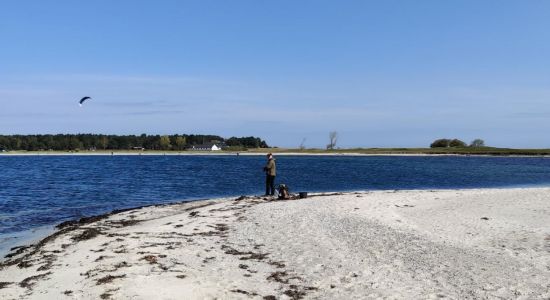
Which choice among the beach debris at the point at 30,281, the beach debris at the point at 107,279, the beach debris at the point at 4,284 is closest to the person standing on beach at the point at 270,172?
the beach debris at the point at 30,281

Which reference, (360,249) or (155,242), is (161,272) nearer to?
(155,242)

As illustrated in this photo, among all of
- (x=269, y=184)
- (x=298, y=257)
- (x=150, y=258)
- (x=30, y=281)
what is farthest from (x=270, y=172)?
A: (x=30, y=281)

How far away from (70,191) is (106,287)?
30944 millimetres

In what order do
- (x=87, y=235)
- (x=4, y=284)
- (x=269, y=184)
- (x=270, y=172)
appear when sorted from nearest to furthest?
(x=4, y=284), (x=87, y=235), (x=270, y=172), (x=269, y=184)

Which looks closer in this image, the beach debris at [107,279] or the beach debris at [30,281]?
the beach debris at [107,279]

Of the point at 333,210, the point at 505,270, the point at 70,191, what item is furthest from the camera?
the point at 70,191

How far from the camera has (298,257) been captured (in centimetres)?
1262

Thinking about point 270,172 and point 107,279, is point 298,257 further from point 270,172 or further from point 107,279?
point 270,172

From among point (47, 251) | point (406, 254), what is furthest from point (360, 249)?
point (47, 251)

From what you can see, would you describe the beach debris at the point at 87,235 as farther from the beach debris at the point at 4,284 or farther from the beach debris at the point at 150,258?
the beach debris at the point at 4,284

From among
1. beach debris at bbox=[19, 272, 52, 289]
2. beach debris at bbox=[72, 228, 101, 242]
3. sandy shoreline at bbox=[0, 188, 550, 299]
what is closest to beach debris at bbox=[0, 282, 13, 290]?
sandy shoreline at bbox=[0, 188, 550, 299]

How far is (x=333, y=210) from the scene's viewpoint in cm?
2061

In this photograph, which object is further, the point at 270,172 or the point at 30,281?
the point at 270,172

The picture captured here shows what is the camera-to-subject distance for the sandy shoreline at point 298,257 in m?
9.75
